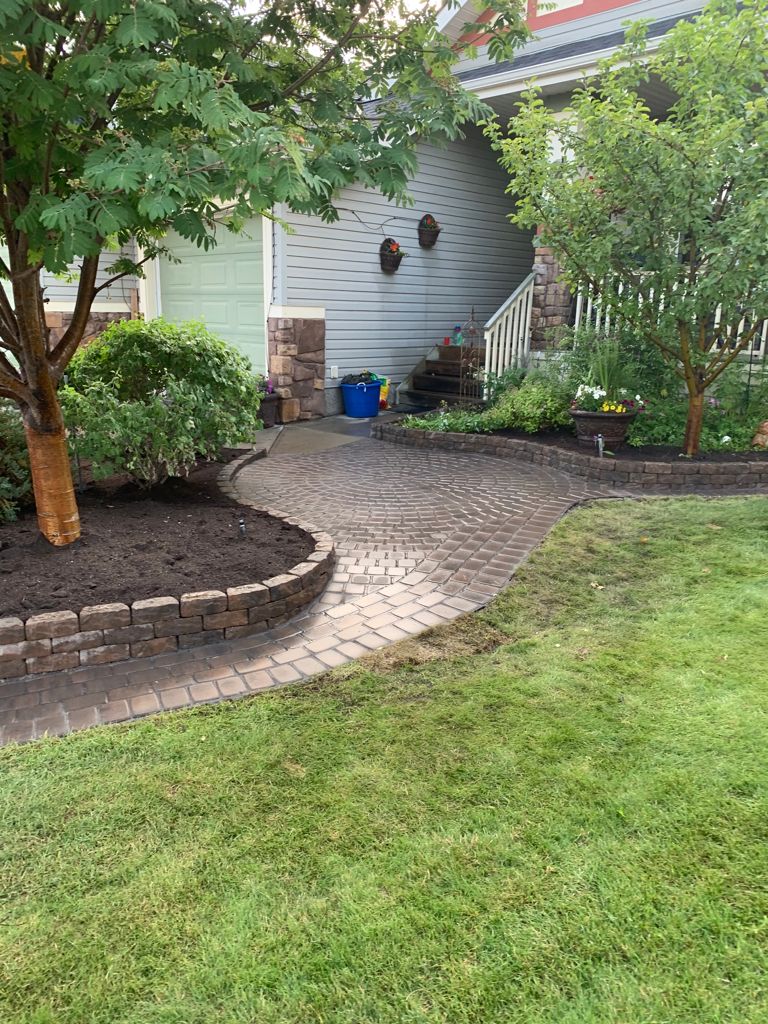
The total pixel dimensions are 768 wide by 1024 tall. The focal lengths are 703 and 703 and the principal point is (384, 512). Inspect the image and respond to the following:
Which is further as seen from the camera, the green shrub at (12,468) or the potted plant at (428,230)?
the potted plant at (428,230)

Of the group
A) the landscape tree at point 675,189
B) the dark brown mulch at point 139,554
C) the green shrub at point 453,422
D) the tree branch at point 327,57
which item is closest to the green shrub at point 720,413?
the landscape tree at point 675,189

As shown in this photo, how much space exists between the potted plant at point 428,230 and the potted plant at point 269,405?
138 inches

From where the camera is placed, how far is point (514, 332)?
9094 mm

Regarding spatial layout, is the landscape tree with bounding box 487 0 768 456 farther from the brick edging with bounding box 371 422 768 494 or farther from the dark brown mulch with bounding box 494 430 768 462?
the brick edging with bounding box 371 422 768 494

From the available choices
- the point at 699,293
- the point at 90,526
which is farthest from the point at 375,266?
the point at 90,526

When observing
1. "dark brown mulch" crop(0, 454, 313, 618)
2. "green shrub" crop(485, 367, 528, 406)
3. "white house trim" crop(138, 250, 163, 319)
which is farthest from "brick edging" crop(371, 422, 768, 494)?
"white house trim" crop(138, 250, 163, 319)

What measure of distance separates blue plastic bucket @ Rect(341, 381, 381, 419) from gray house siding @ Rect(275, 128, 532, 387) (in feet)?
1.08

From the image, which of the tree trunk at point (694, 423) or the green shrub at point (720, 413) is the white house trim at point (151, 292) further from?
the tree trunk at point (694, 423)

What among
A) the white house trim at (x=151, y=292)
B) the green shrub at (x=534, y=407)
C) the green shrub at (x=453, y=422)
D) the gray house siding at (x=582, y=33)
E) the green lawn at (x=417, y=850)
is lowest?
the green lawn at (x=417, y=850)

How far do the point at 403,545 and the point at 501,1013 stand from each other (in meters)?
3.22

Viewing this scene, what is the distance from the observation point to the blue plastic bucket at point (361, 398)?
31.6 ft

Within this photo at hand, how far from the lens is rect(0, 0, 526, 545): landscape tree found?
231 cm

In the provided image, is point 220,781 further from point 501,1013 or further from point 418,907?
point 501,1013

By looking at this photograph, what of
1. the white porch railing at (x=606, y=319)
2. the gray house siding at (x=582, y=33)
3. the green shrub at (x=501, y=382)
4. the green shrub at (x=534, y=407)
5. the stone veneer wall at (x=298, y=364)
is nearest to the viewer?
the white porch railing at (x=606, y=319)
